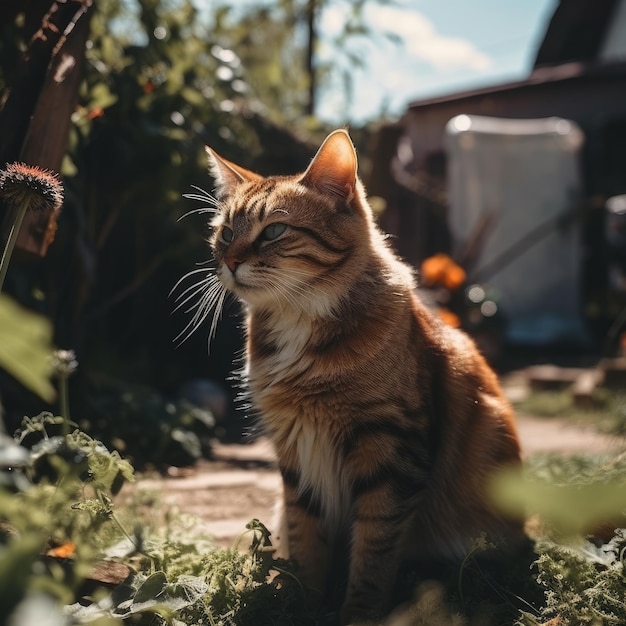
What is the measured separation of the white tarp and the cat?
675 cm

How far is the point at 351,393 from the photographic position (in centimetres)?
206

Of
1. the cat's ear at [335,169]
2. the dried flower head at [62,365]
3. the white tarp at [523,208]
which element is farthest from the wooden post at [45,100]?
the white tarp at [523,208]

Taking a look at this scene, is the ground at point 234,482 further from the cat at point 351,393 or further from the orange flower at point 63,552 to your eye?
the orange flower at point 63,552

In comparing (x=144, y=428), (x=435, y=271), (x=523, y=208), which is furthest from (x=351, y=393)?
(x=523, y=208)

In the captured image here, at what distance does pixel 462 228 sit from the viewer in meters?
9.00

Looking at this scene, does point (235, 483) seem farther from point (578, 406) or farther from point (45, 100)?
point (578, 406)

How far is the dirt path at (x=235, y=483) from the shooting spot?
2879 mm

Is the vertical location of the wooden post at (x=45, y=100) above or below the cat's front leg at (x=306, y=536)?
above

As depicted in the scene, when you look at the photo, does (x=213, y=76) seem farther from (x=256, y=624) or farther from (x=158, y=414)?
(x=256, y=624)

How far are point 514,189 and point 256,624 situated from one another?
8.18m

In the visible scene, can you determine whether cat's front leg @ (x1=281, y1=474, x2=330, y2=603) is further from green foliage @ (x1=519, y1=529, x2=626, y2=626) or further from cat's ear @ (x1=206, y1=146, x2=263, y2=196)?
cat's ear @ (x1=206, y1=146, x2=263, y2=196)

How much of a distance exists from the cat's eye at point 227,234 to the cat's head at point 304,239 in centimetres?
2

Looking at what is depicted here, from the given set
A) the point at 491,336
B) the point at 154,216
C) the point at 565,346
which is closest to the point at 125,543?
the point at 154,216

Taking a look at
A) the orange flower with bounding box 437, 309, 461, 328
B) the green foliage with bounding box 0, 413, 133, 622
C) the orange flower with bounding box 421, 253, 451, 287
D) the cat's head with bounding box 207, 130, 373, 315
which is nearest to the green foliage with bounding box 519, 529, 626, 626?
the cat's head with bounding box 207, 130, 373, 315
